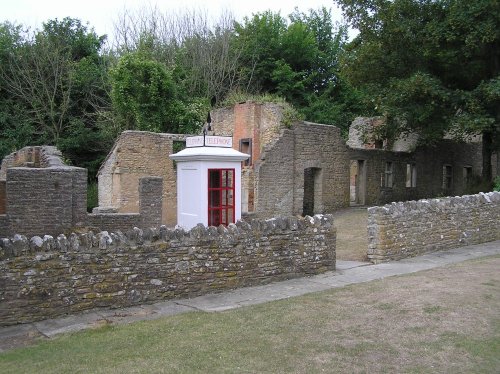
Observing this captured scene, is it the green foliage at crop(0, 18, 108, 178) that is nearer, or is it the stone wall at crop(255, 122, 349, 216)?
the stone wall at crop(255, 122, 349, 216)

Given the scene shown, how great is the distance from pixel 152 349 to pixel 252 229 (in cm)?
388

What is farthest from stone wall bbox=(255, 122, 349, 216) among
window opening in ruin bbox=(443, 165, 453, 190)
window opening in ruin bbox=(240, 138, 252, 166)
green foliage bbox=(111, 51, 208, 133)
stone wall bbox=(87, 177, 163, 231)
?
window opening in ruin bbox=(443, 165, 453, 190)

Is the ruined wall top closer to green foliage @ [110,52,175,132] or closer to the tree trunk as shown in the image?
green foliage @ [110,52,175,132]

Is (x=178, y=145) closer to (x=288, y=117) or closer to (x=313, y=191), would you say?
(x=288, y=117)

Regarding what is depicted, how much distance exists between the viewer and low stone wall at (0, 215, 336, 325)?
716cm

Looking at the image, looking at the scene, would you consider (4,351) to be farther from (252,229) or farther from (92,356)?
(252,229)

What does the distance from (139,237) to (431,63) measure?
675 inches

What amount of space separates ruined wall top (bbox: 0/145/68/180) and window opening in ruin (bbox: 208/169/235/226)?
7.43m

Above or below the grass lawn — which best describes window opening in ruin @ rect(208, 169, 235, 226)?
above

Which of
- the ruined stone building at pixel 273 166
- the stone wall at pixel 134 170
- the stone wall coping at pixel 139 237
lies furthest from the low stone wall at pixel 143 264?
the stone wall at pixel 134 170

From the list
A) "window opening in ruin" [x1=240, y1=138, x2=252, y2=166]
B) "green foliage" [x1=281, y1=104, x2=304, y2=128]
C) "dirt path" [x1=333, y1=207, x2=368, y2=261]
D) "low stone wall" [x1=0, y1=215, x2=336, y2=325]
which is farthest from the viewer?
"window opening in ruin" [x1=240, y1=138, x2=252, y2=166]

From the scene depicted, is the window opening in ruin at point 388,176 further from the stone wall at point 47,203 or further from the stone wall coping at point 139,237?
the stone wall coping at point 139,237

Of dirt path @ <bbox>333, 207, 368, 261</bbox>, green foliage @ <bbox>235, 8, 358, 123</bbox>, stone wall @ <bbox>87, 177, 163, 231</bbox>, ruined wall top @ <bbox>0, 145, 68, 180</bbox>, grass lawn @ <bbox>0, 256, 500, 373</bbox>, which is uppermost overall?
green foliage @ <bbox>235, 8, 358, 123</bbox>

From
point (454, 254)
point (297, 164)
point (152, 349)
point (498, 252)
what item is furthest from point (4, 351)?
point (297, 164)
